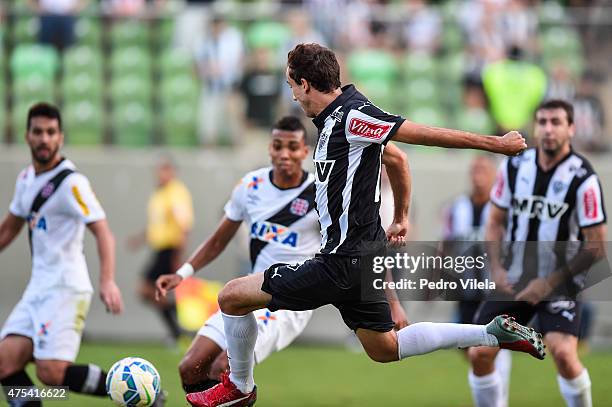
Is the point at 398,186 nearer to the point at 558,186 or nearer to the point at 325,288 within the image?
the point at 325,288

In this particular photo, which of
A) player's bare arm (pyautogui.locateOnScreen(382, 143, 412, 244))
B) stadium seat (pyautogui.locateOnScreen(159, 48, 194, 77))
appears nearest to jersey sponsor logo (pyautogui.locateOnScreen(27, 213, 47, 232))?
player's bare arm (pyautogui.locateOnScreen(382, 143, 412, 244))

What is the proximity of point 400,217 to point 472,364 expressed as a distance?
1869mm

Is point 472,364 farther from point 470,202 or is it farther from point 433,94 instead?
point 433,94

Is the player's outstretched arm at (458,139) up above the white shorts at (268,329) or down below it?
above

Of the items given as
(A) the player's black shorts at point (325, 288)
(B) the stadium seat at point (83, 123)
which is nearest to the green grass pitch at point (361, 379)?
(A) the player's black shorts at point (325, 288)

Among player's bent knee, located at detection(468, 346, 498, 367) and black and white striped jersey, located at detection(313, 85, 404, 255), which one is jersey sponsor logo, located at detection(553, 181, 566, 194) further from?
black and white striped jersey, located at detection(313, 85, 404, 255)

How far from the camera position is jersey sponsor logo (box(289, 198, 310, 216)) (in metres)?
8.52

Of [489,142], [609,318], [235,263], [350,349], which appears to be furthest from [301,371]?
[489,142]

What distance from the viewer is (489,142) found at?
6402mm

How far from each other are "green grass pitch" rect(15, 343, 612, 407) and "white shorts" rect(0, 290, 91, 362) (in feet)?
4.08

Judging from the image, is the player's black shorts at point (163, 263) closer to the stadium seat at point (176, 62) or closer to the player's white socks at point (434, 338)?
the stadium seat at point (176, 62)

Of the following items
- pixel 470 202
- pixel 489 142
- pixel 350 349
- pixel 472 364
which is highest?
pixel 489 142

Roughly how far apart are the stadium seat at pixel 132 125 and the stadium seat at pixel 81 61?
2.44 feet

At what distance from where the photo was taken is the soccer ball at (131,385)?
7746mm
